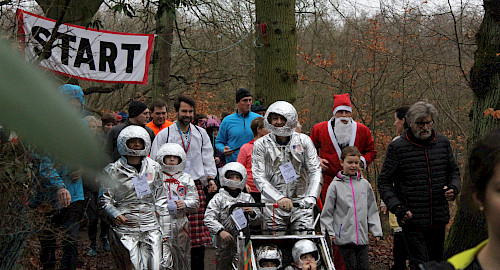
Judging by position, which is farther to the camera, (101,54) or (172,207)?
(101,54)

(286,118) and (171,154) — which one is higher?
(286,118)

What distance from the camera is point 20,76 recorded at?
3.14 m

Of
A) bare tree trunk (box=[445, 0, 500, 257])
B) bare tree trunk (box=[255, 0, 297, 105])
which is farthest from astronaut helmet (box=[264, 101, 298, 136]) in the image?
bare tree trunk (box=[255, 0, 297, 105])

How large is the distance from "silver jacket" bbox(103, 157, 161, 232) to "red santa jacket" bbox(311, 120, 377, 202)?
2.37 meters

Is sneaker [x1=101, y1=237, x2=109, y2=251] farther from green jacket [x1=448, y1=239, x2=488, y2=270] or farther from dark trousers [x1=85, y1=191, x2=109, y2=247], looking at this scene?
green jacket [x1=448, y1=239, x2=488, y2=270]

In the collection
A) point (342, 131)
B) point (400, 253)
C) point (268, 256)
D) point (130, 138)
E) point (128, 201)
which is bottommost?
point (400, 253)

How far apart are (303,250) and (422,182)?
66.4 inches

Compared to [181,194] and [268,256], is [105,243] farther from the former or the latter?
[268,256]

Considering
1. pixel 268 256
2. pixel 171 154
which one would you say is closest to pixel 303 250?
pixel 268 256

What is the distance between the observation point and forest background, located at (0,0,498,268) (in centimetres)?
1002

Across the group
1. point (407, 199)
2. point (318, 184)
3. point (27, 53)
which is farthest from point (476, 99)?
point (27, 53)

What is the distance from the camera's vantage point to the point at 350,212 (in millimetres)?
6043

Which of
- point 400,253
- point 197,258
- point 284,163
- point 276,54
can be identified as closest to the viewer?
point 284,163

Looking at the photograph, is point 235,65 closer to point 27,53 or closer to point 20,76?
point 27,53
